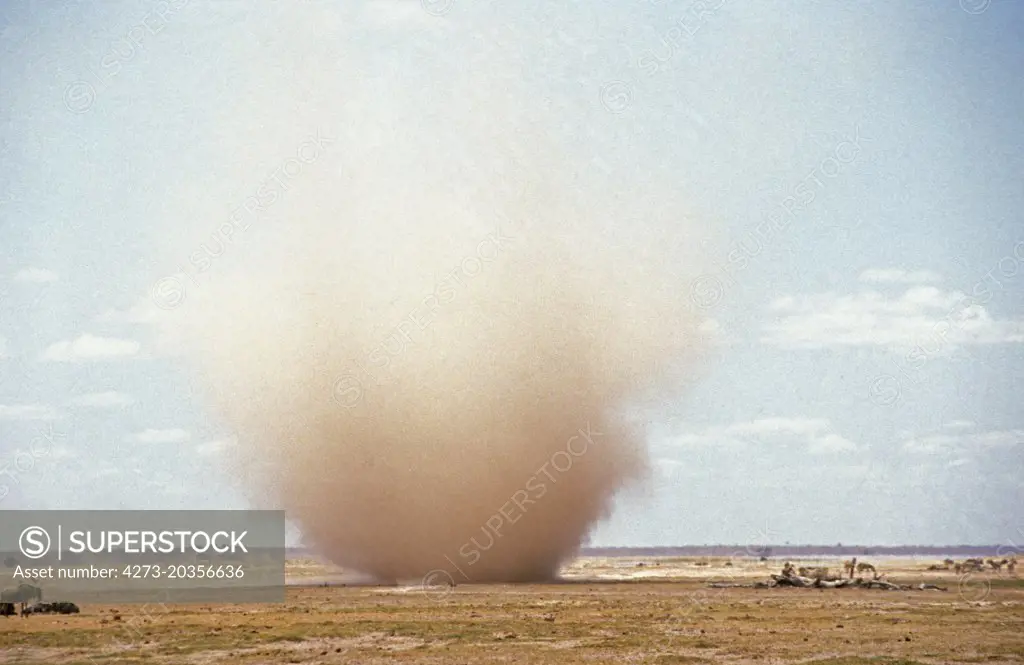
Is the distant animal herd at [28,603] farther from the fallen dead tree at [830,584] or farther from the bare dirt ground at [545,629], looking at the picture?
the fallen dead tree at [830,584]

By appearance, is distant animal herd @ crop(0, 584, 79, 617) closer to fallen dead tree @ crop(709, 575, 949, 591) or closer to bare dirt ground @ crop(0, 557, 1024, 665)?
bare dirt ground @ crop(0, 557, 1024, 665)

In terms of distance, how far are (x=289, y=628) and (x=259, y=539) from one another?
2111 cm

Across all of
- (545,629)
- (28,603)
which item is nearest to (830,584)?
(545,629)

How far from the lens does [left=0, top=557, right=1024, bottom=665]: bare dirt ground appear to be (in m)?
42.6

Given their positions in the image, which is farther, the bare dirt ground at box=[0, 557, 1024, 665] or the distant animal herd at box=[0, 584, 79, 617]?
the distant animal herd at box=[0, 584, 79, 617]

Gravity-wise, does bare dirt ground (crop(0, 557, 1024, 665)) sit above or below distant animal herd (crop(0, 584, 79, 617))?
below

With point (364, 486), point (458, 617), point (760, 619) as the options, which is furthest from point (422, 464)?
point (760, 619)

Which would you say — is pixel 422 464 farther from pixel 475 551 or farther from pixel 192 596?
pixel 192 596

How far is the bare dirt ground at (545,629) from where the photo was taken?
42.6m

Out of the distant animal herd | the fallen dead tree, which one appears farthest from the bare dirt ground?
the fallen dead tree

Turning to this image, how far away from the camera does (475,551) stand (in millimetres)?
86125

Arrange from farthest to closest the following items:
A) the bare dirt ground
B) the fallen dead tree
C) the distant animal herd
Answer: the fallen dead tree, the distant animal herd, the bare dirt ground

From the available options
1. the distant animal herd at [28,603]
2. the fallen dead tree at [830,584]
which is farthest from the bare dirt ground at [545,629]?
the fallen dead tree at [830,584]

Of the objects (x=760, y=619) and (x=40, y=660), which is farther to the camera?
(x=760, y=619)
